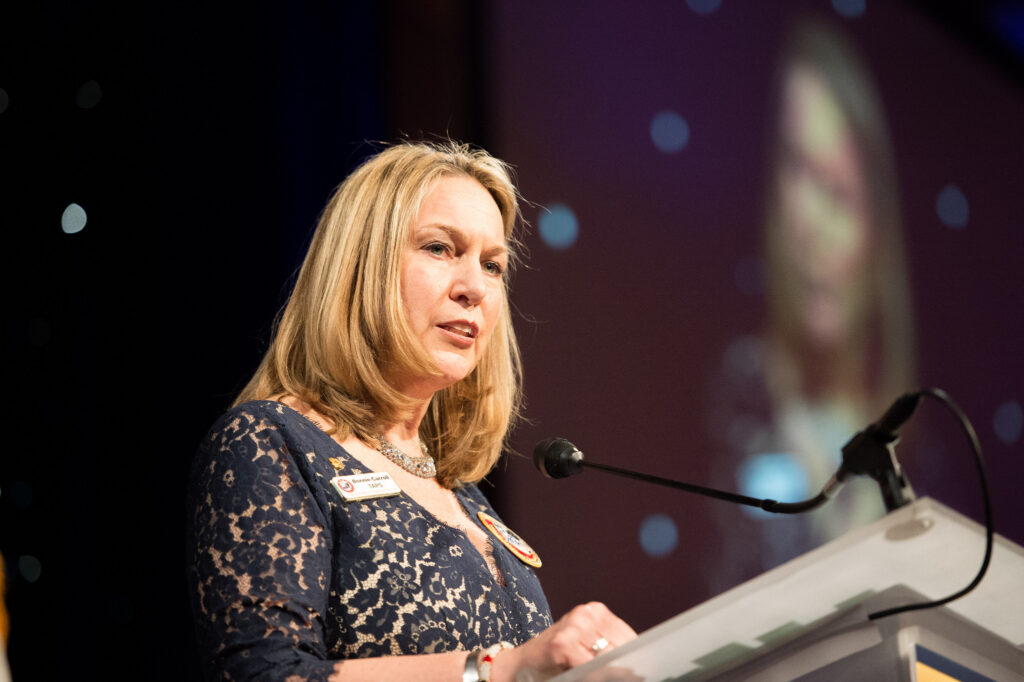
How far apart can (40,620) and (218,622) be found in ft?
4.32

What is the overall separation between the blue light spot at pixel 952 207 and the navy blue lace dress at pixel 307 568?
2682 millimetres

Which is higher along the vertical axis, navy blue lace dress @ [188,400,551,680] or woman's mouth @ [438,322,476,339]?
woman's mouth @ [438,322,476,339]

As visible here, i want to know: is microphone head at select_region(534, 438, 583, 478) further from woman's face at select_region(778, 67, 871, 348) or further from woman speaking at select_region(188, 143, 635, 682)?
woman's face at select_region(778, 67, 871, 348)

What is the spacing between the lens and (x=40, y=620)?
2.26 m

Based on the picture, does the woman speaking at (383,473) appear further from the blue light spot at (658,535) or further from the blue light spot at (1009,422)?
the blue light spot at (1009,422)

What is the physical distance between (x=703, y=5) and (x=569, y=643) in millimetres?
2625

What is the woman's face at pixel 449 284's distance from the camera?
1649mm

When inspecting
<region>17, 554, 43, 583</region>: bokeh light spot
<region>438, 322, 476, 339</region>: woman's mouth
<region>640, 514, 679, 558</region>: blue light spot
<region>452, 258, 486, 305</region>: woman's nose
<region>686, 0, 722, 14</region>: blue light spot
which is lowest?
<region>640, 514, 679, 558</region>: blue light spot

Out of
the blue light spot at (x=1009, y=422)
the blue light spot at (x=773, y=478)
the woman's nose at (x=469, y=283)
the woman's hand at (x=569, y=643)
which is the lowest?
the blue light spot at (x=773, y=478)

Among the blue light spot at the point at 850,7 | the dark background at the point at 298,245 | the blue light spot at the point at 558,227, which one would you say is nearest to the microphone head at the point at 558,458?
the dark background at the point at 298,245

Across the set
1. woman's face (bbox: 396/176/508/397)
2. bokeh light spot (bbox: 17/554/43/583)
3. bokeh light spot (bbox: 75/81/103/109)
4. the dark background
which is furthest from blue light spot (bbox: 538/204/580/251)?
bokeh light spot (bbox: 17/554/43/583)

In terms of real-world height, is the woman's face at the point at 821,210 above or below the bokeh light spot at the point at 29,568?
above

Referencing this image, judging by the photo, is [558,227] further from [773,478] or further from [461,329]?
[461,329]

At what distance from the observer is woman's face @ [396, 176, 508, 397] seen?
1649mm
